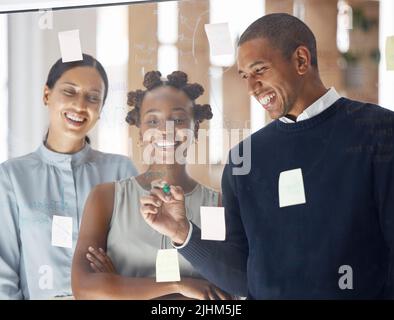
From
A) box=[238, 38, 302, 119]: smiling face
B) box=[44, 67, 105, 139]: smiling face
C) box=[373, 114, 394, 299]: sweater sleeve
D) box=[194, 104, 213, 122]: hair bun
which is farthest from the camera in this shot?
box=[44, 67, 105, 139]: smiling face

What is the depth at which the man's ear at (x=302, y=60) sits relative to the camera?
2.18m

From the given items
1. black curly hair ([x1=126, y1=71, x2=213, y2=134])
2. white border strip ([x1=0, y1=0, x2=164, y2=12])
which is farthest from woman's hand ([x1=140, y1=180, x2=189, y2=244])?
white border strip ([x1=0, y1=0, x2=164, y2=12])

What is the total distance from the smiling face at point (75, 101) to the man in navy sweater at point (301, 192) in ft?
1.91

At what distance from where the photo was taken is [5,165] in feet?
8.34

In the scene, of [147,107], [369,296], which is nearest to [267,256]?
[369,296]

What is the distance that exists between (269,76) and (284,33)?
0.16m

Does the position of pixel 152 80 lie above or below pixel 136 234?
above

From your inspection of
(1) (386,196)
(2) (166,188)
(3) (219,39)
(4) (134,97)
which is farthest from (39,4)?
(1) (386,196)

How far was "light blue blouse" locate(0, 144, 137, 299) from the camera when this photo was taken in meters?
2.45

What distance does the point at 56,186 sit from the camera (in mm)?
2480

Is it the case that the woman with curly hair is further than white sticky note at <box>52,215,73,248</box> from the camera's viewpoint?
No

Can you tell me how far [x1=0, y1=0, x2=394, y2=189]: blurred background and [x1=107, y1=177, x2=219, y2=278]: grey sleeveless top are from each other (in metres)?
0.09

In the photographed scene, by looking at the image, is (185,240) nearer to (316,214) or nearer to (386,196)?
(316,214)

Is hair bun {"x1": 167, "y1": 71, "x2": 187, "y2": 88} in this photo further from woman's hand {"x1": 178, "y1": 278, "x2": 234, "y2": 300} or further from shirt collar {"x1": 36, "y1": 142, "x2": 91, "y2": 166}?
woman's hand {"x1": 178, "y1": 278, "x2": 234, "y2": 300}
